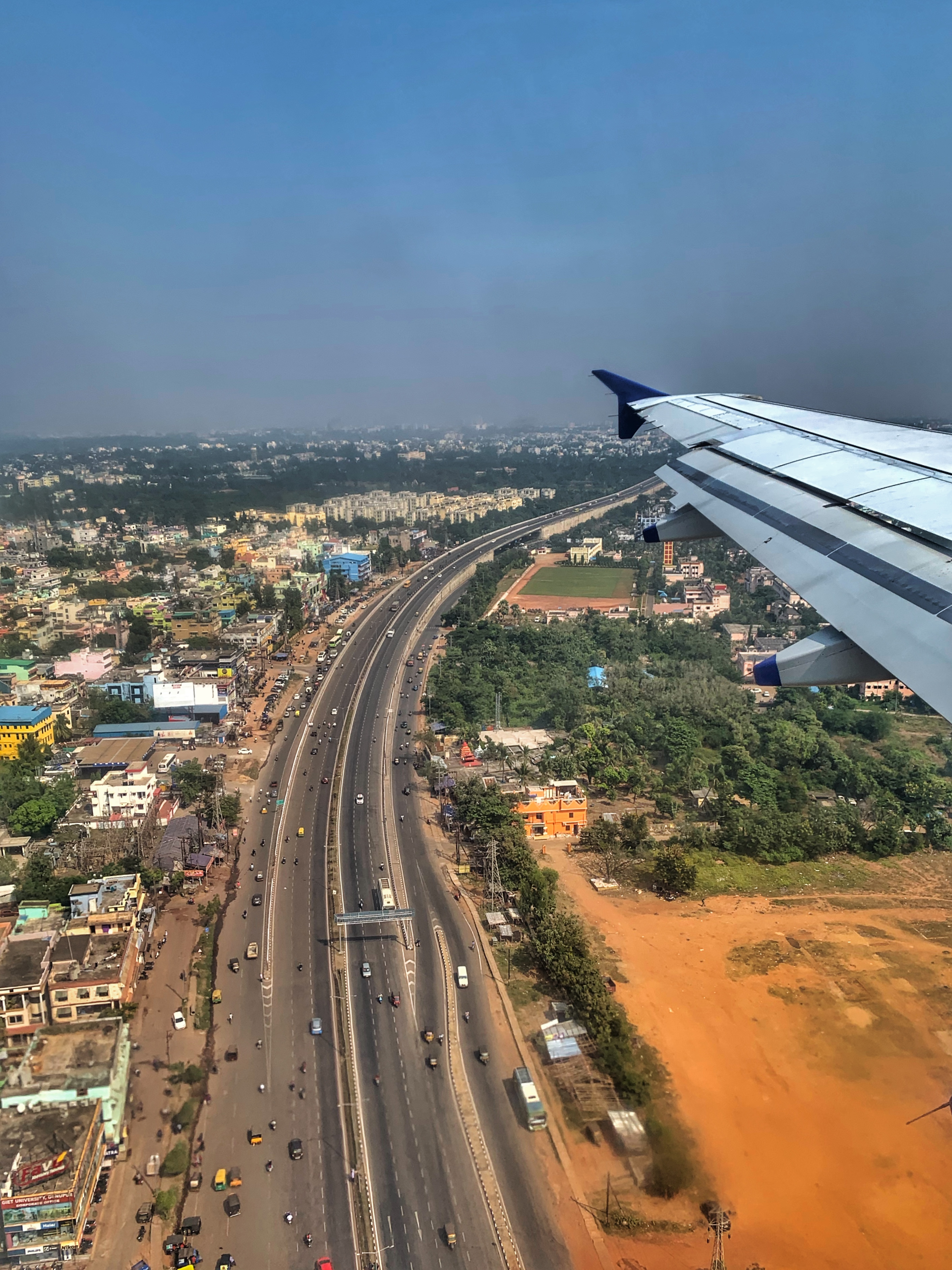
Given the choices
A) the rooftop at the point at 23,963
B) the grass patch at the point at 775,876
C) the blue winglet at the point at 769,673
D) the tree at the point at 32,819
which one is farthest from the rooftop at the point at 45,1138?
the grass patch at the point at 775,876

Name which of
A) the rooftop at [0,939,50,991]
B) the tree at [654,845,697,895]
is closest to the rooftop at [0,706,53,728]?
the rooftop at [0,939,50,991]

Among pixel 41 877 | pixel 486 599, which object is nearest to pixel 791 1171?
pixel 41 877

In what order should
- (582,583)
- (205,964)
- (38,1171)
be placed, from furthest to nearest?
(582,583) < (205,964) < (38,1171)

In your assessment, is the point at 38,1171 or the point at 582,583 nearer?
the point at 38,1171

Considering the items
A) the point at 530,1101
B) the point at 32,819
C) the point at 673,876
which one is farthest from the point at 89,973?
the point at 673,876

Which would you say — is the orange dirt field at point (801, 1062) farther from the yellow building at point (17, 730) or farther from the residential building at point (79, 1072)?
the yellow building at point (17, 730)

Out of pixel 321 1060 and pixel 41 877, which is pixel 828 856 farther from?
pixel 41 877

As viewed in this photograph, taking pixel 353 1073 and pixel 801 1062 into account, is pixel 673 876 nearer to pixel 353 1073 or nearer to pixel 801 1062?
pixel 801 1062
